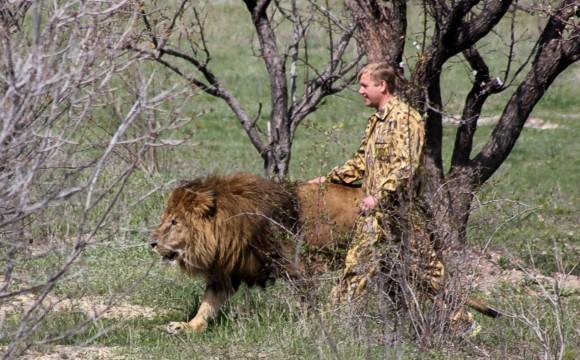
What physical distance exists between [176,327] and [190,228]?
69 cm

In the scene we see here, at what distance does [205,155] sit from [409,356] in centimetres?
1099

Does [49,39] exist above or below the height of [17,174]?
above

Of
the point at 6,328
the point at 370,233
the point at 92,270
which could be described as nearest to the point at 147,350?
the point at 6,328

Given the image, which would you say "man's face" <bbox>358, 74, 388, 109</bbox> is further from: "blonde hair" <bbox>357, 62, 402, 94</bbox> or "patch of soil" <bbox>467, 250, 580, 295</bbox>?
"patch of soil" <bbox>467, 250, 580, 295</bbox>

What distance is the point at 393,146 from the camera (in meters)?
7.65

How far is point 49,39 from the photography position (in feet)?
16.2

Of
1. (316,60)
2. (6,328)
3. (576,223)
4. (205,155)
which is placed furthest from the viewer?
(316,60)

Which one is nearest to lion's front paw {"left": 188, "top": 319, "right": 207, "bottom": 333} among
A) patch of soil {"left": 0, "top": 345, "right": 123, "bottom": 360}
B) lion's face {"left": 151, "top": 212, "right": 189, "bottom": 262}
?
lion's face {"left": 151, "top": 212, "right": 189, "bottom": 262}

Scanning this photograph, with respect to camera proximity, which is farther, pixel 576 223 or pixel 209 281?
pixel 576 223

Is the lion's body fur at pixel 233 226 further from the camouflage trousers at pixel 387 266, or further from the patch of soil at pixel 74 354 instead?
the patch of soil at pixel 74 354

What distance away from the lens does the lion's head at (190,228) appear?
317 inches

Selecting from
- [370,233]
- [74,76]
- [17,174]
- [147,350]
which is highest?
[74,76]

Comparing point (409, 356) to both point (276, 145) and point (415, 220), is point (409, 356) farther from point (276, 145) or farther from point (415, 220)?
point (276, 145)

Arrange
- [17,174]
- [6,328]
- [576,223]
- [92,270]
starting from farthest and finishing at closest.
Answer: [576,223] < [92,270] < [6,328] < [17,174]
